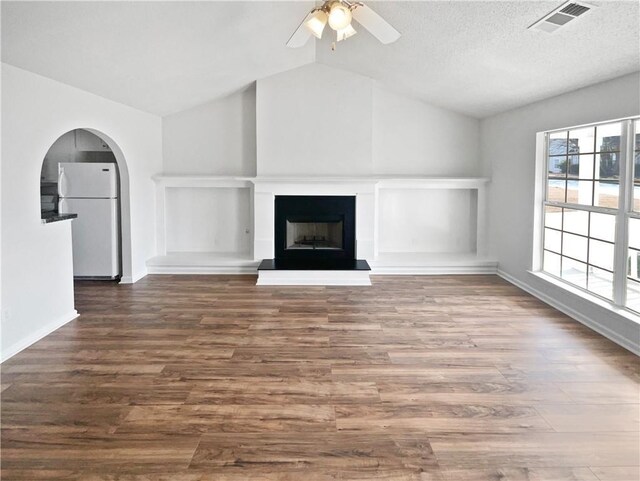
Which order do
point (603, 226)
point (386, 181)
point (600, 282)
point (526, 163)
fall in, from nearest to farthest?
1. point (603, 226)
2. point (600, 282)
3. point (526, 163)
4. point (386, 181)

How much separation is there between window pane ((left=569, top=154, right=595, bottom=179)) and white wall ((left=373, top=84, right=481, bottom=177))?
2.44 metres

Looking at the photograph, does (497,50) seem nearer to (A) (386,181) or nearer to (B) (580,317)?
(B) (580,317)

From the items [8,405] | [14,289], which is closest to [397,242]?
[14,289]

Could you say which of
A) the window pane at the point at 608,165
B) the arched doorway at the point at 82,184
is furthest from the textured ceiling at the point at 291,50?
the arched doorway at the point at 82,184

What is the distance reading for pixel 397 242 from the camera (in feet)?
25.7

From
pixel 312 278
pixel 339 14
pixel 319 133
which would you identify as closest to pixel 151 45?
pixel 339 14

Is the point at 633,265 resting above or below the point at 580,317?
above

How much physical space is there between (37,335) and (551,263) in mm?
5326

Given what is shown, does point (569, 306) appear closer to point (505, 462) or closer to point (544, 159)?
point (544, 159)

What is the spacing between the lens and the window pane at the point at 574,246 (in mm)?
5023

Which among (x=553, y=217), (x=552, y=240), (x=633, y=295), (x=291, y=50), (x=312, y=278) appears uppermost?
(x=291, y=50)

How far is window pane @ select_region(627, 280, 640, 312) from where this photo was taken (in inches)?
164

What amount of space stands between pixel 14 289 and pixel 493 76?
4.90 m

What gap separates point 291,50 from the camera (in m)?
6.27
